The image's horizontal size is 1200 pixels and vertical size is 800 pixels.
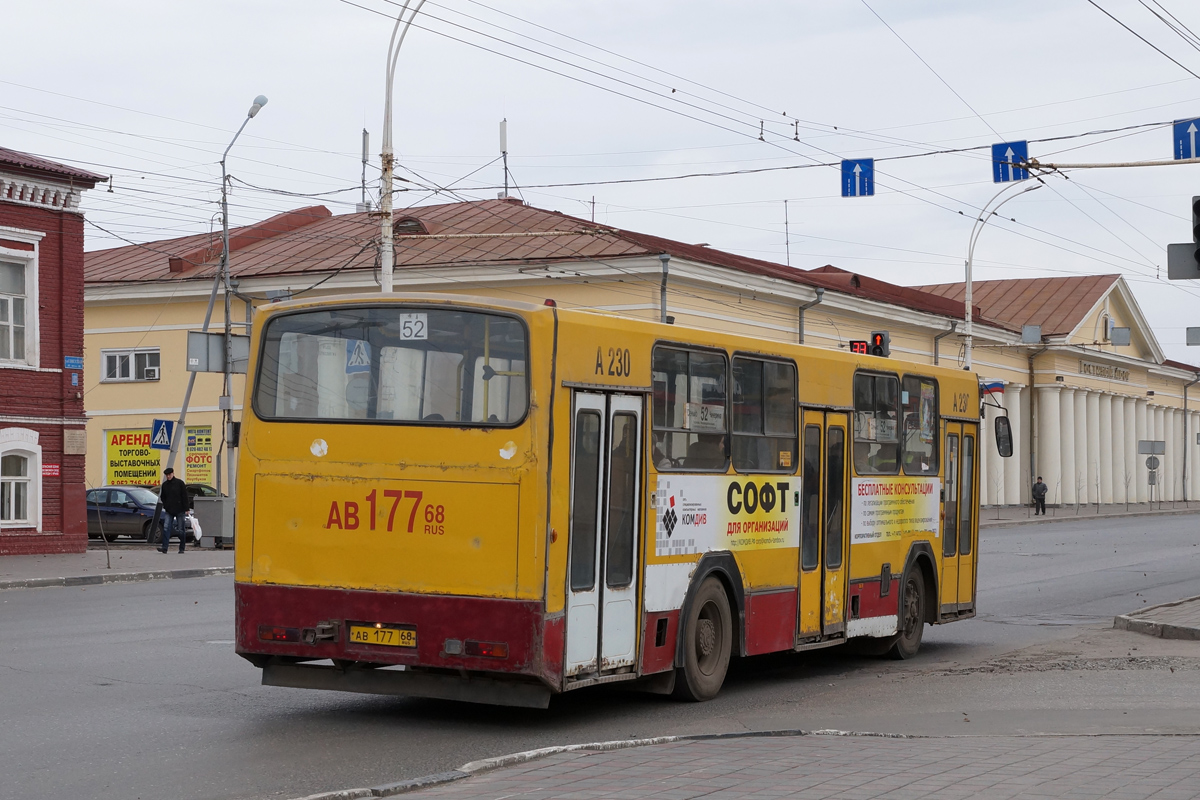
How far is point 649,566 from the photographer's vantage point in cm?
1041

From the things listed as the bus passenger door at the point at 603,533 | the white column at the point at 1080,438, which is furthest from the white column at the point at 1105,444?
the bus passenger door at the point at 603,533

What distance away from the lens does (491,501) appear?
9445 millimetres

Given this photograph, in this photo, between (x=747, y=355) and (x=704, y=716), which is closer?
(x=704, y=716)

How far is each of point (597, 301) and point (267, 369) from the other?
32.1m

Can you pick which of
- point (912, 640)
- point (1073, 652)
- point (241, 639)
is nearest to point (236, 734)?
point (241, 639)

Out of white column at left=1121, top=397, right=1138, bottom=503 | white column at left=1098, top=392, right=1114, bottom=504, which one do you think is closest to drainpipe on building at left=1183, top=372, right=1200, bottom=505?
white column at left=1121, top=397, right=1138, bottom=503

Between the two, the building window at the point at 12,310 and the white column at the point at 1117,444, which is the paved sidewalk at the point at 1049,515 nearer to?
the white column at the point at 1117,444

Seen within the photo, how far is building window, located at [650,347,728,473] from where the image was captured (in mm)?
10617

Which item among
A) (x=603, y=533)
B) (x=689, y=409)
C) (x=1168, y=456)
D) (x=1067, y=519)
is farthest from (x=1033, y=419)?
(x=603, y=533)

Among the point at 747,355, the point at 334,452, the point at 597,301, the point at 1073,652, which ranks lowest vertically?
the point at 1073,652

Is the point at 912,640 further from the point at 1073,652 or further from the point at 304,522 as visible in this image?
the point at 304,522

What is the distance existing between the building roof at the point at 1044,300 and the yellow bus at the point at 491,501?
2483 inches

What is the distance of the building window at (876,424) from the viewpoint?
13.5 m

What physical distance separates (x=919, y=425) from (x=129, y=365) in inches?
1526
